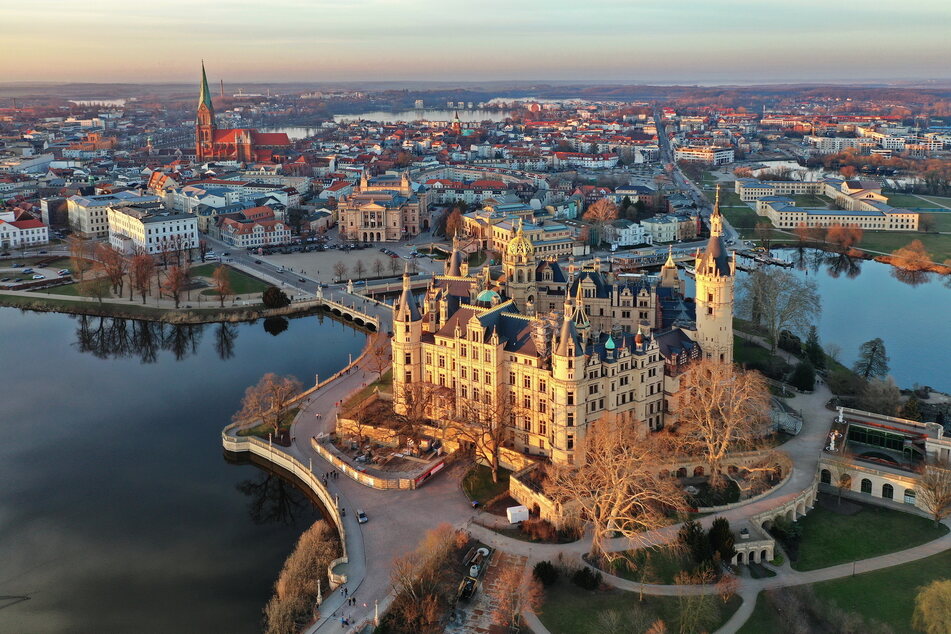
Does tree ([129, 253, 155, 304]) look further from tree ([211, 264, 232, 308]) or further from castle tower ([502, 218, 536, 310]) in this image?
castle tower ([502, 218, 536, 310])

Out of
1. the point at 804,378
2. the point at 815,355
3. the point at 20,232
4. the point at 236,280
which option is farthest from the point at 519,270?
the point at 20,232

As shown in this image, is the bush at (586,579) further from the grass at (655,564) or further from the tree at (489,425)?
the tree at (489,425)

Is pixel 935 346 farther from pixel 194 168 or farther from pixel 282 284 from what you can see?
pixel 194 168

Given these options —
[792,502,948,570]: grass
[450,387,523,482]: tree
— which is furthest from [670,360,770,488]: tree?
[450,387,523,482]: tree

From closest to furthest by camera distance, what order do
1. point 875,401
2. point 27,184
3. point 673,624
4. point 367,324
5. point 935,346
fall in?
1. point 673,624
2. point 875,401
3. point 935,346
4. point 367,324
5. point 27,184

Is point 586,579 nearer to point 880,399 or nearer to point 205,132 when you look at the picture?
point 880,399

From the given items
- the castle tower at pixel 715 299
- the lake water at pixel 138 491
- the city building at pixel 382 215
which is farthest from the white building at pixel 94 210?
the castle tower at pixel 715 299

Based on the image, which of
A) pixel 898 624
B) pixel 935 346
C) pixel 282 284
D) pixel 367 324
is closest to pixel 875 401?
pixel 898 624
